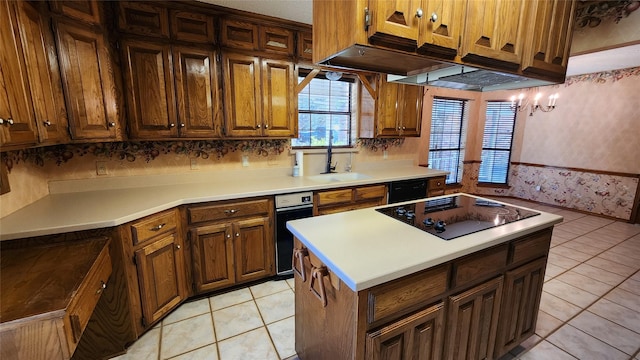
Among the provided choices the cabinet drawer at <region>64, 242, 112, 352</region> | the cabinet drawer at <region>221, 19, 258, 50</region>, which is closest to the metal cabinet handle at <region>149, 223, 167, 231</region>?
the cabinet drawer at <region>64, 242, 112, 352</region>

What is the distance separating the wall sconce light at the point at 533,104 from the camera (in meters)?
4.70

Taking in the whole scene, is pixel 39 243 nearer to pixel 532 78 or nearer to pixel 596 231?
pixel 532 78

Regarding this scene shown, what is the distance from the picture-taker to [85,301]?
3.68ft

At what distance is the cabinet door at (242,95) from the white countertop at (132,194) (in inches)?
21.1

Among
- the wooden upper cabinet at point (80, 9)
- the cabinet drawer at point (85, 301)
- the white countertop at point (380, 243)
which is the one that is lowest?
the cabinet drawer at point (85, 301)

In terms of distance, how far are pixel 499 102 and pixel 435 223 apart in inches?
195

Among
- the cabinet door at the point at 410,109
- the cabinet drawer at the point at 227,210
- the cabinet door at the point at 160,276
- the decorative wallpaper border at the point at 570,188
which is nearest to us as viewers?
the cabinet door at the point at 160,276

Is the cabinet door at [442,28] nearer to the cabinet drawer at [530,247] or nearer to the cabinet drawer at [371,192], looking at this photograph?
the cabinet drawer at [530,247]

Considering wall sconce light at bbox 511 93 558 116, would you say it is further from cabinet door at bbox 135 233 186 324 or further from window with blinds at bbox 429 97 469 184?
cabinet door at bbox 135 233 186 324

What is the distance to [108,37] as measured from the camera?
195 centimetres

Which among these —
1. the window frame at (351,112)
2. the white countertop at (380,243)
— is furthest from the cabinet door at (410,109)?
the white countertop at (380,243)

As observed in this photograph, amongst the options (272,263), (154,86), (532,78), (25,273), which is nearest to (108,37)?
(154,86)

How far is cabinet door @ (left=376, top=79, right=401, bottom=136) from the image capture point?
10.6 ft

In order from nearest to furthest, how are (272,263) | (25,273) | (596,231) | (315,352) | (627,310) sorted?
(25,273) < (315,352) < (627,310) < (272,263) < (596,231)
